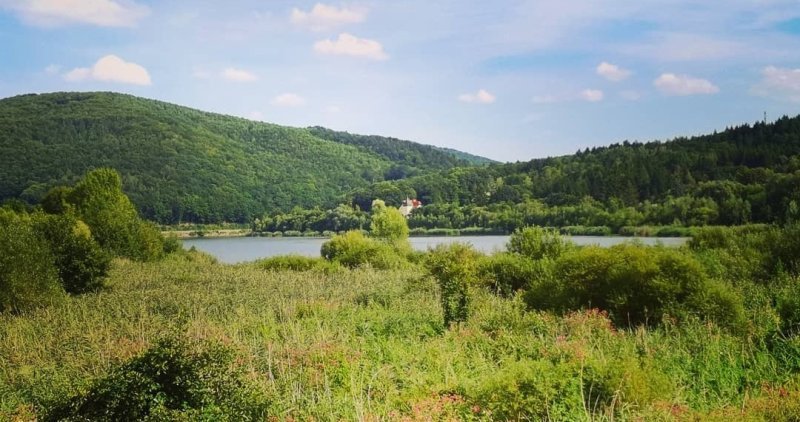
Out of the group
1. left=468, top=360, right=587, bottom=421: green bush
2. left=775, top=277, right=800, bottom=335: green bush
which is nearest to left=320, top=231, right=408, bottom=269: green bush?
left=775, top=277, right=800, bottom=335: green bush

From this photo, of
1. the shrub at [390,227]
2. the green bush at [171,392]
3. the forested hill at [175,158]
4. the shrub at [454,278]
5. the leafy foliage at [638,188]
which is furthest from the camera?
the forested hill at [175,158]

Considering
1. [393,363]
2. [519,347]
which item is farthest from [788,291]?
[393,363]

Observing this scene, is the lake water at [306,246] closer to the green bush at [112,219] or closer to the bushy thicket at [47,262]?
the green bush at [112,219]

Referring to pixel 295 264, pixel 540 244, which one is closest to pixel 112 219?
pixel 295 264

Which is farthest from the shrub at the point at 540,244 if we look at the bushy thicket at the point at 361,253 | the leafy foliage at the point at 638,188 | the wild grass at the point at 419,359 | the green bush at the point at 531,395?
the leafy foliage at the point at 638,188

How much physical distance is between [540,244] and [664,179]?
5263 cm

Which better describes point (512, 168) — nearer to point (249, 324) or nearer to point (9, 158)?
point (9, 158)

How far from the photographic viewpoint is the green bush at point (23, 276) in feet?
48.2

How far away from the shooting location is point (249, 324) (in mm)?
11922

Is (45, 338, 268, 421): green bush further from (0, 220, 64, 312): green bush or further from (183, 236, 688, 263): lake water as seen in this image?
(183, 236, 688, 263): lake water

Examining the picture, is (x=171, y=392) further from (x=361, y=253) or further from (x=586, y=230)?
(x=586, y=230)

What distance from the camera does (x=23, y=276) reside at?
1492 centimetres

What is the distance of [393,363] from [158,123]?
137m

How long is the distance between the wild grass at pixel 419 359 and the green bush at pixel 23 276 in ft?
2.20
